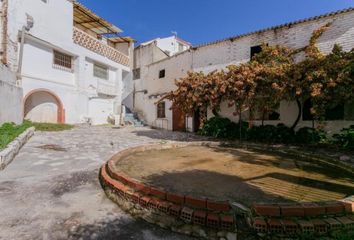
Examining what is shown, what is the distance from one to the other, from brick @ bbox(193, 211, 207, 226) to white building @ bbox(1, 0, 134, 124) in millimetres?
12463

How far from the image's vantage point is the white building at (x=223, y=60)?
973 cm

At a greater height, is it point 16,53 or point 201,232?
point 16,53

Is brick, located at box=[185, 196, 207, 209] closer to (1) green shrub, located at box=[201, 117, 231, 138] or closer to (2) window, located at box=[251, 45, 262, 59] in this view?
(1) green shrub, located at box=[201, 117, 231, 138]

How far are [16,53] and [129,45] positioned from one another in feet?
35.3

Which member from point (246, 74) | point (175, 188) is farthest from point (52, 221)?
point (246, 74)

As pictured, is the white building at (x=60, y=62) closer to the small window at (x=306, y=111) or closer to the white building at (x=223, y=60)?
the white building at (x=223, y=60)

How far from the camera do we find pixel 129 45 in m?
21.3

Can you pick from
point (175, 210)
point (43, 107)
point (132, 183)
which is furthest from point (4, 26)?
point (175, 210)

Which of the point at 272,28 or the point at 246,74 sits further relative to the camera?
the point at 272,28

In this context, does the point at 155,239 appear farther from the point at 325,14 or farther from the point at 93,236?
the point at 325,14

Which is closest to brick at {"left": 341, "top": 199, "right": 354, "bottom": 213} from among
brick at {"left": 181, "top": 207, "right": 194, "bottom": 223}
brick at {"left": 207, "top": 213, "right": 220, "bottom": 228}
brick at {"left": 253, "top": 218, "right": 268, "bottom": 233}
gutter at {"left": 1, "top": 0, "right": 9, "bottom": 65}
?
brick at {"left": 253, "top": 218, "right": 268, "bottom": 233}

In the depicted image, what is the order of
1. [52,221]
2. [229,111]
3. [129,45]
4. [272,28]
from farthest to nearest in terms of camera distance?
[129,45] < [229,111] < [272,28] < [52,221]

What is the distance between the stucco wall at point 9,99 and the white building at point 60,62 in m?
1.48

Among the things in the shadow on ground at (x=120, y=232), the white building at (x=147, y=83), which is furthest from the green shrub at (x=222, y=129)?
the shadow on ground at (x=120, y=232)
